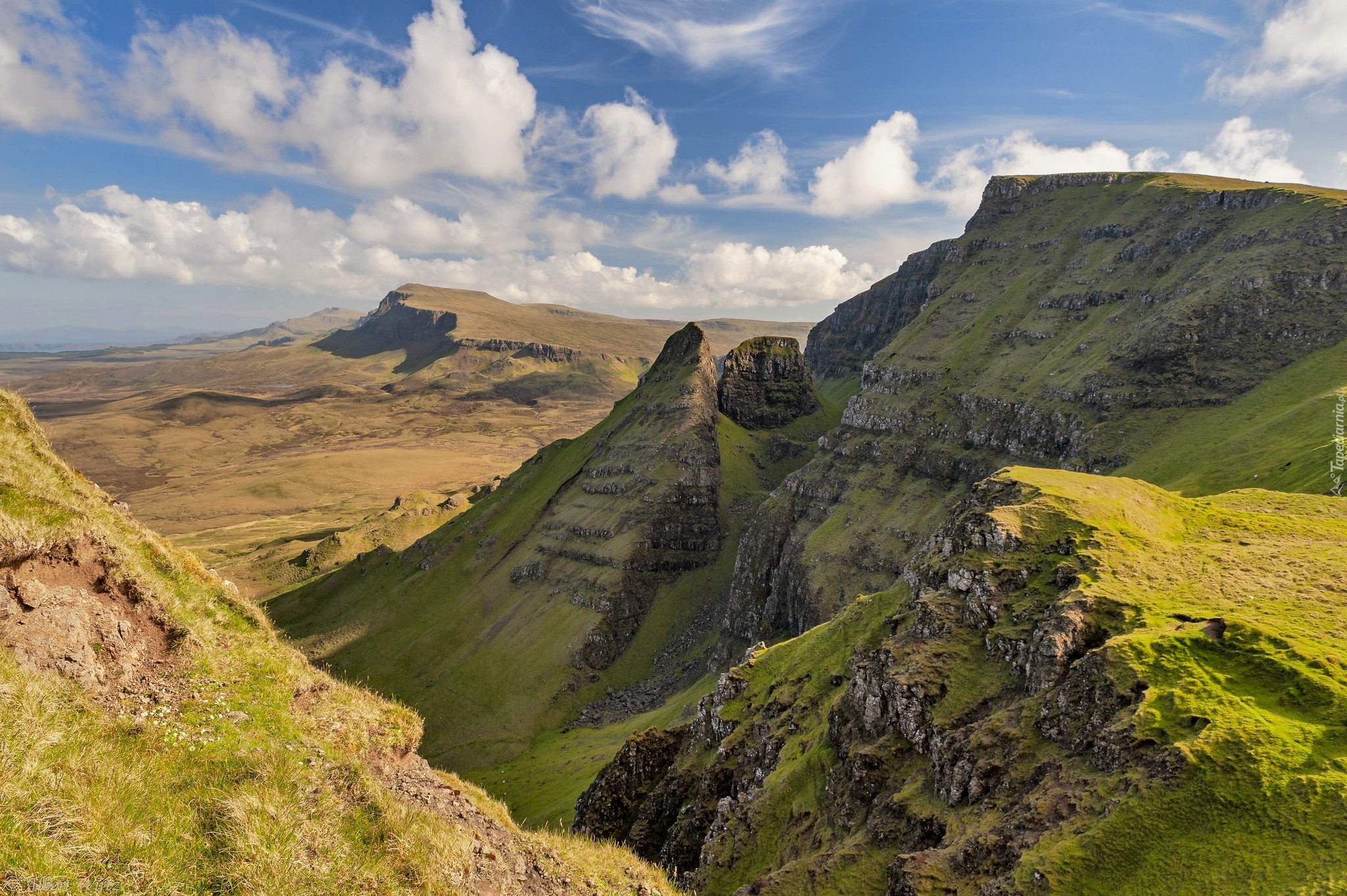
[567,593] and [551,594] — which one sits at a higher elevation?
[567,593]

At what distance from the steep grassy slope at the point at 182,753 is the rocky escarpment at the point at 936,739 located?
14.6 metres

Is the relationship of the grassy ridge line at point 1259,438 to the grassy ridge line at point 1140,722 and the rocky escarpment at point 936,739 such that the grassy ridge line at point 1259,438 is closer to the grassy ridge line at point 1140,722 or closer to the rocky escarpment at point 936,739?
the grassy ridge line at point 1140,722

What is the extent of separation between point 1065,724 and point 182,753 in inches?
1324

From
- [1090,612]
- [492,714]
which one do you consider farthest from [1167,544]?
[492,714]

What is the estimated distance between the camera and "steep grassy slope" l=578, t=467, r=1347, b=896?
68.2 ft

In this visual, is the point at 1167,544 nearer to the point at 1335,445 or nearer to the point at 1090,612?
the point at 1090,612

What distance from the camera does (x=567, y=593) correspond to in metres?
144

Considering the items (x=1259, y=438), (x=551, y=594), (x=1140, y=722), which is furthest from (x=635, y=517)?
(x=1140, y=722)

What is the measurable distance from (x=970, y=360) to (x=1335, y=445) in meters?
83.5

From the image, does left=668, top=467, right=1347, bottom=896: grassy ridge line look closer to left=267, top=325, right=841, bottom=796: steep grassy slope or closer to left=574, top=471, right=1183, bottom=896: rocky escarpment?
left=574, top=471, right=1183, bottom=896: rocky escarpment

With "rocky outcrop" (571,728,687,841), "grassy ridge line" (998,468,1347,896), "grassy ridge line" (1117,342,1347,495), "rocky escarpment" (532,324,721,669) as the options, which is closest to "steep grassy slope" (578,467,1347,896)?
"grassy ridge line" (998,468,1347,896)

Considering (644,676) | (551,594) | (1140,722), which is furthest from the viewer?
(551,594)

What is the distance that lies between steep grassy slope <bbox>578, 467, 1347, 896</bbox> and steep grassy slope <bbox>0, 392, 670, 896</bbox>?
15084mm

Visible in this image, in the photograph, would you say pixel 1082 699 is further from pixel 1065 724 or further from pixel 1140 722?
pixel 1140 722
